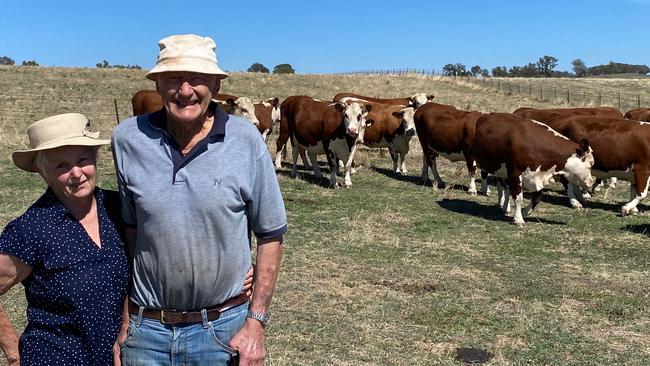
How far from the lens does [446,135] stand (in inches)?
590

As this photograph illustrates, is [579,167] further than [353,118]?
No

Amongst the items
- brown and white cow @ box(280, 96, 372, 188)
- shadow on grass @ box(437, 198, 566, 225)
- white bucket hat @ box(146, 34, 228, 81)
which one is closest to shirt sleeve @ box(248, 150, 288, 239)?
white bucket hat @ box(146, 34, 228, 81)

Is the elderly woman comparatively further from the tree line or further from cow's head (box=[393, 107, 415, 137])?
the tree line

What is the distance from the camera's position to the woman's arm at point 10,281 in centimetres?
276

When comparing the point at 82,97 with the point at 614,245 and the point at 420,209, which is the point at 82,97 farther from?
the point at 614,245

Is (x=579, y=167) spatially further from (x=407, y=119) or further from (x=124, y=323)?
(x=124, y=323)

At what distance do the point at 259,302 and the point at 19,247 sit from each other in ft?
3.30

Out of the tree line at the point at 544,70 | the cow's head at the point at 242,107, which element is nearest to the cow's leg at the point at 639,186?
the cow's head at the point at 242,107

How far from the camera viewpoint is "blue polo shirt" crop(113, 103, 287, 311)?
2.68 metres

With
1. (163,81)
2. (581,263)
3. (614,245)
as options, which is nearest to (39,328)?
(163,81)

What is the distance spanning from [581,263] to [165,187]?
7.37 m

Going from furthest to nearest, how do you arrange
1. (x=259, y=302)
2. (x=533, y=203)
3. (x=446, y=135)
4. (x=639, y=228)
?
A: (x=446, y=135)
(x=533, y=203)
(x=639, y=228)
(x=259, y=302)

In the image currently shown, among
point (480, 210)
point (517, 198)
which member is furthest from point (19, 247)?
point (480, 210)

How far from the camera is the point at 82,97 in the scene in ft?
103
